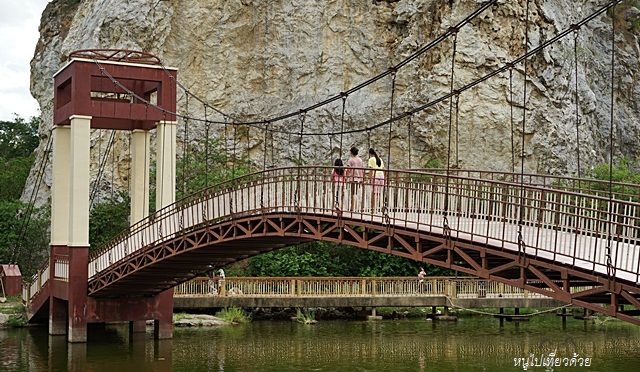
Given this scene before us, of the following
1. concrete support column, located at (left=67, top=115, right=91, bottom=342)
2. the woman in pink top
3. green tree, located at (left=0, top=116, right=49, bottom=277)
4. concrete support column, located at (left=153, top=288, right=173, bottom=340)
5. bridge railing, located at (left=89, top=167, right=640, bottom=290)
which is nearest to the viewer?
bridge railing, located at (left=89, top=167, right=640, bottom=290)

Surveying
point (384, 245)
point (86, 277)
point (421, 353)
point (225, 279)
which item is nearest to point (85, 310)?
point (86, 277)

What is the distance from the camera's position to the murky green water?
20000 millimetres

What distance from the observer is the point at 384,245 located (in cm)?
1736

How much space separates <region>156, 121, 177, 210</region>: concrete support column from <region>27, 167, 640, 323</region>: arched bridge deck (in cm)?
103

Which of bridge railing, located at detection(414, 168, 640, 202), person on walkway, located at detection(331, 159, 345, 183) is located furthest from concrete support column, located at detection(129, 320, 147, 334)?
person on walkway, located at detection(331, 159, 345, 183)

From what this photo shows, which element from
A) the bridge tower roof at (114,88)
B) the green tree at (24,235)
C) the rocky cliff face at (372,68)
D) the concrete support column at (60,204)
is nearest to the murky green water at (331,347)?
the concrete support column at (60,204)

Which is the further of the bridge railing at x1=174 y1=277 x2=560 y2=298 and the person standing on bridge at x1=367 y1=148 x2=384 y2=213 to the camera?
the bridge railing at x1=174 y1=277 x2=560 y2=298

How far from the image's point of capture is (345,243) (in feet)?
57.9

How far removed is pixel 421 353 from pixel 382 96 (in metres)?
22.6

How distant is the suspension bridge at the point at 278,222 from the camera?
13.7 metres

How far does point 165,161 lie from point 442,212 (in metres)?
10.8

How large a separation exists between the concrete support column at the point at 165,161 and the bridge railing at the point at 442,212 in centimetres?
75

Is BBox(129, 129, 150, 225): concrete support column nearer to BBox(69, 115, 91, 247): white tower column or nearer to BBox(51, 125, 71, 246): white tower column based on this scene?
BBox(51, 125, 71, 246): white tower column

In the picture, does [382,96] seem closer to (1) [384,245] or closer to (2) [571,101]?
(2) [571,101]
